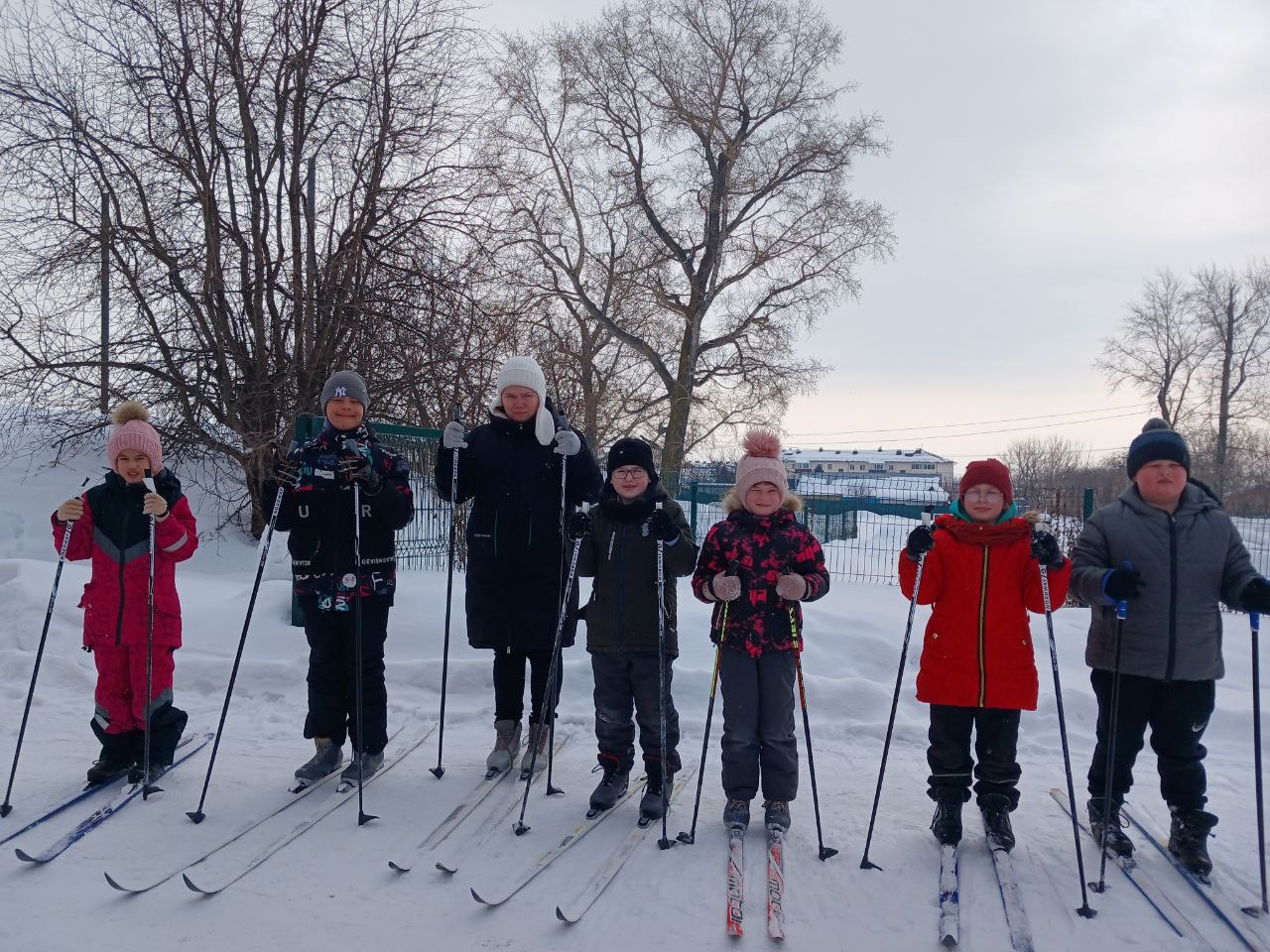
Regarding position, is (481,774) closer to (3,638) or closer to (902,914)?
(902,914)

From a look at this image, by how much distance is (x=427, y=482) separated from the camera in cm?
770

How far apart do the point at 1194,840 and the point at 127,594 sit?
4476mm

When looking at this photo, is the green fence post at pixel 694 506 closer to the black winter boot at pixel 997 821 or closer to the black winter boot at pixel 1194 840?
the black winter boot at pixel 997 821

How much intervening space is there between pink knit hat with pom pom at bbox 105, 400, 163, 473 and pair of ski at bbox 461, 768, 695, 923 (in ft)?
7.52

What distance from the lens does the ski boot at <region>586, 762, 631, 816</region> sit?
140 inches

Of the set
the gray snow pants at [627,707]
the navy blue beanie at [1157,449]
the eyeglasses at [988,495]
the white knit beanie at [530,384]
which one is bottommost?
the gray snow pants at [627,707]

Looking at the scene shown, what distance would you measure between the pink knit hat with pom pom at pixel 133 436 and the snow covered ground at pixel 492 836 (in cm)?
146

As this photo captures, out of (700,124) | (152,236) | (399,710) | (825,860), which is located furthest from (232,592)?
(700,124)

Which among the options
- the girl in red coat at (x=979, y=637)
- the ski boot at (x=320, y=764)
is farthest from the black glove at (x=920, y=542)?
the ski boot at (x=320, y=764)

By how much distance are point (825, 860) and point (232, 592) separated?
19.4ft

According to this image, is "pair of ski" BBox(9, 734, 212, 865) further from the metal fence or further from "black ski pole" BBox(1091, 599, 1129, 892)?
"black ski pole" BBox(1091, 599, 1129, 892)

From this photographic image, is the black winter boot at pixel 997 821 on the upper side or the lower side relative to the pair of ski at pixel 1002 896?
upper

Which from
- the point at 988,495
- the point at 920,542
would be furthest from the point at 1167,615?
the point at 920,542

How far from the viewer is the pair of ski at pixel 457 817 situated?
9.99 feet
